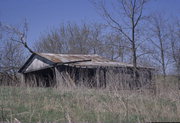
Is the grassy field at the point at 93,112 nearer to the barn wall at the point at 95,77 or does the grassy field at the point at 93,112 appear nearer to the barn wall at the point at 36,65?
the barn wall at the point at 95,77

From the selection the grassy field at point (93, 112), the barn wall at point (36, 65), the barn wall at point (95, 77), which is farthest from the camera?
the barn wall at point (36, 65)

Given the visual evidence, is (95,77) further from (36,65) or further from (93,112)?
(36,65)

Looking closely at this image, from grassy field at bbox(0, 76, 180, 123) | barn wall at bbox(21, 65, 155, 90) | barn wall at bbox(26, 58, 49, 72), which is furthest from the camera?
barn wall at bbox(26, 58, 49, 72)

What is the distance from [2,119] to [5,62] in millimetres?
27148

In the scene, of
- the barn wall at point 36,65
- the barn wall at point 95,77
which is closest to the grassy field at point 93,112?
the barn wall at point 95,77

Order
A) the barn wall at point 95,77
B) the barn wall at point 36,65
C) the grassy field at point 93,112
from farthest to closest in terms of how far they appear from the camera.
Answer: the barn wall at point 36,65, the barn wall at point 95,77, the grassy field at point 93,112

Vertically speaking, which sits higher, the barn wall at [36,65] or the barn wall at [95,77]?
the barn wall at [36,65]

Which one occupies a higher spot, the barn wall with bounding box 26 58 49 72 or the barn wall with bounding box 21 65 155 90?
the barn wall with bounding box 26 58 49 72

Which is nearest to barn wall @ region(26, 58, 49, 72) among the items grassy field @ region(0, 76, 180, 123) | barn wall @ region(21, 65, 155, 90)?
barn wall @ region(21, 65, 155, 90)

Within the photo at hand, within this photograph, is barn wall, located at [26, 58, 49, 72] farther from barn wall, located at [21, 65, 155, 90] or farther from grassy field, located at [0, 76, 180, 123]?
grassy field, located at [0, 76, 180, 123]

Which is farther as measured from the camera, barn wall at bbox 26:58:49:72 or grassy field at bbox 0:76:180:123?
barn wall at bbox 26:58:49:72

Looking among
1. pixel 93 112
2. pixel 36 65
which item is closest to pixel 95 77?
pixel 93 112

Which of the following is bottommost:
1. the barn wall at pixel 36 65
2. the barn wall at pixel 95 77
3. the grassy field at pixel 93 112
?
the grassy field at pixel 93 112

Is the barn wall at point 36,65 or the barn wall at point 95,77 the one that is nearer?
the barn wall at point 95,77
